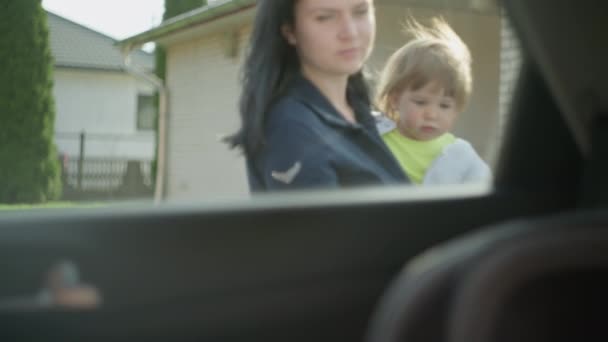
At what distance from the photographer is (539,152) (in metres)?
1.44

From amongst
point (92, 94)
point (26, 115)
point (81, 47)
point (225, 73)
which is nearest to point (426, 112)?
point (225, 73)

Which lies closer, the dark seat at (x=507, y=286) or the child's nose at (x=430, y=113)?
the dark seat at (x=507, y=286)

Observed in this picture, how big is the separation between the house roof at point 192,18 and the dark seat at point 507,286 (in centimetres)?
96

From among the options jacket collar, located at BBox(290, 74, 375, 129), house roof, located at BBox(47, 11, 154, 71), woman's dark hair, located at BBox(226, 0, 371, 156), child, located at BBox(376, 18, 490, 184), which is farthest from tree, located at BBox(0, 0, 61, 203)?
child, located at BBox(376, 18, 490, 184)

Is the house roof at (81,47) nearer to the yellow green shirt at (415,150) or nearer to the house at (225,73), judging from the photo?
the house at (225,73)

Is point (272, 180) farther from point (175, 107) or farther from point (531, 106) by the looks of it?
point (175, 107)

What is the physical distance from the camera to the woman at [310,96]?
1760 mm

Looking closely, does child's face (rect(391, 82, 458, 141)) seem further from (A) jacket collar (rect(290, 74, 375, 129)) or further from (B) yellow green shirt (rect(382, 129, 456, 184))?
(A) jacket collar (rect(290, 74, 375, 129))

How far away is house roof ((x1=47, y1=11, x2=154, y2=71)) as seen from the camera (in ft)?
5.52

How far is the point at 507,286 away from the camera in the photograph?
42.2 inches

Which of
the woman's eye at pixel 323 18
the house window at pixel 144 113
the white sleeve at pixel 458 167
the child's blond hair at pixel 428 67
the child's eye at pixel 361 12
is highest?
the child's eye at pixel 361 12

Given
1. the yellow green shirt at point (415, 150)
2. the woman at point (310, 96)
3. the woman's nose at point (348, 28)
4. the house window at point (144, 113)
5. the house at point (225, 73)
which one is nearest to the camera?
the house at point (225, 73)

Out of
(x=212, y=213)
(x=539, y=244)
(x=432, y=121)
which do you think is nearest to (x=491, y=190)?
(x=539, y=244)

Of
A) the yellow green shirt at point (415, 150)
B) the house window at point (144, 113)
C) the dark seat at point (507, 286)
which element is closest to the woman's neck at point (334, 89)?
the yellow green shirt at point (415, 150)
